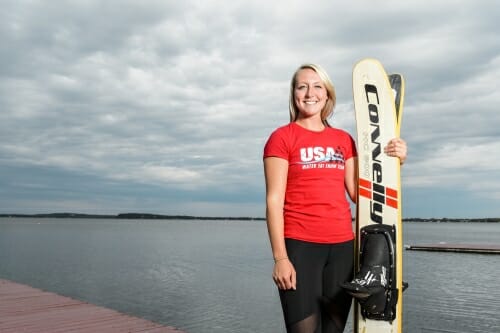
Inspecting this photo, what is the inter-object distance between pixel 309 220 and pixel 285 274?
303 mm

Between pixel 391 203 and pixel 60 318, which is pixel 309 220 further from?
pixel 60 318

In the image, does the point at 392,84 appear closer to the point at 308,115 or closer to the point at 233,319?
the point at 308,115

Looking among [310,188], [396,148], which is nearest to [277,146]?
[310,188]

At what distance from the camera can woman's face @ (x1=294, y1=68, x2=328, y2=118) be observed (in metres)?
2.39

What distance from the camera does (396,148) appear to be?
2703mm

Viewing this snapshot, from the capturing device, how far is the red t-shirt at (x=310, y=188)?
2.27 meters

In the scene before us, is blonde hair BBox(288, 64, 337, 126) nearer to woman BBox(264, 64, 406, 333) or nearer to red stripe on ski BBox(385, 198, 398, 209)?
woman BBox(264, 64, 406, 333)

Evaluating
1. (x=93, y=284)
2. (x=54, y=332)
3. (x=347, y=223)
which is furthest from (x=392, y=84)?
(x=93, y=284)

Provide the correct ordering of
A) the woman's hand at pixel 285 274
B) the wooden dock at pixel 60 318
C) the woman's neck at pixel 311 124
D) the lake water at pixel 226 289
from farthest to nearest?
the lake water at pixel 226 289
the wooden dock at pixel 60 318
the woman's neck at pixel 311 124
the woman's hand at pixel 285 274

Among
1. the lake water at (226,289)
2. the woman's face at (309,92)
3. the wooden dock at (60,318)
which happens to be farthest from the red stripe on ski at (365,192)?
the lake water at (226,289)

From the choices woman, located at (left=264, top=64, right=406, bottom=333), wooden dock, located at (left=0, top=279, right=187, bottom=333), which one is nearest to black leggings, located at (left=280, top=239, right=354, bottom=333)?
woman, located at (left=264, top=64, right=406, bottom=333)

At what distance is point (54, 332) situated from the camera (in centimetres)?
683

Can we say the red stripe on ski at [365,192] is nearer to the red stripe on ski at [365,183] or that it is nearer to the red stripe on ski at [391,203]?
the red stripe on ski at [365,183]

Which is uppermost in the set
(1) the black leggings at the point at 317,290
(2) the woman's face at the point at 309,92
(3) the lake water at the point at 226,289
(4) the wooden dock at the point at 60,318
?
(2) the woman's face at the point at 309,92
